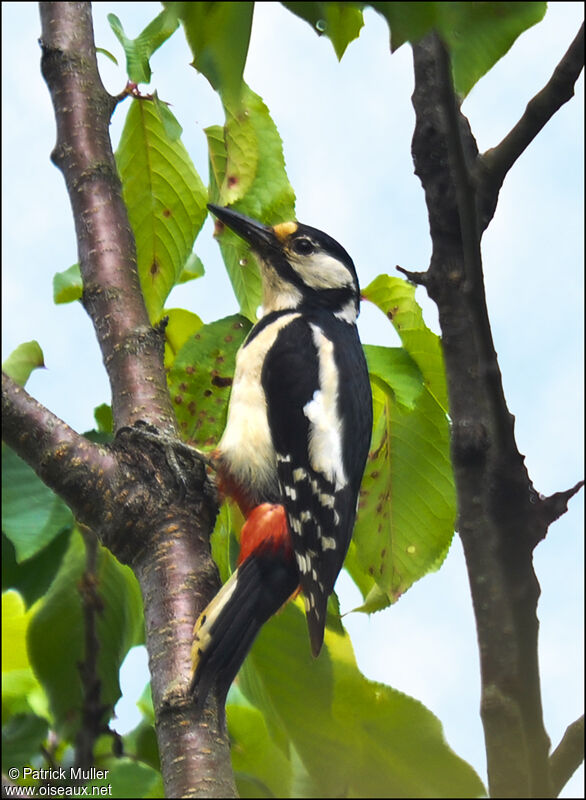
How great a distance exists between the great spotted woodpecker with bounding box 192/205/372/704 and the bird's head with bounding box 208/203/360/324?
4cm

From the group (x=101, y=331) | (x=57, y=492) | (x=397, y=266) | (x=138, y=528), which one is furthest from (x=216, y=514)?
(x=397, y=266)

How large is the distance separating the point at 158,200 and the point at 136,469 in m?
0.82

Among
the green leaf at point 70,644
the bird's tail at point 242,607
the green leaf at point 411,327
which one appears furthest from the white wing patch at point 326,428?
the green leaf at point 70,644

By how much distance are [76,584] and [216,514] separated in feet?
1.12

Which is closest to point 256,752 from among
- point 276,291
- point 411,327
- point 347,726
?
point 347,726

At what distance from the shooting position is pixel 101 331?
2.40 metres

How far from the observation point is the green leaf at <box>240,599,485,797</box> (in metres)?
1.85

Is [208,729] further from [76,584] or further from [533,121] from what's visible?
[533,121]

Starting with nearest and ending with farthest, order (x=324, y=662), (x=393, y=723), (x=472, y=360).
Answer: (x=472, y=360) → (x=393, y=723) → (x=324, y=662)

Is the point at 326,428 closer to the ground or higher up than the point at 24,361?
closer to the ground

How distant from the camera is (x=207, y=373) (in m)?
2.33

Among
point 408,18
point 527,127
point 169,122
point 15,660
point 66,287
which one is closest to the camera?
point 408,18

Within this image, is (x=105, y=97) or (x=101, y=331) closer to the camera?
(x=101, y=331)

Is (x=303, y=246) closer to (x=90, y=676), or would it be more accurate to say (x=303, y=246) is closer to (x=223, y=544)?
(x=223, y=544)
